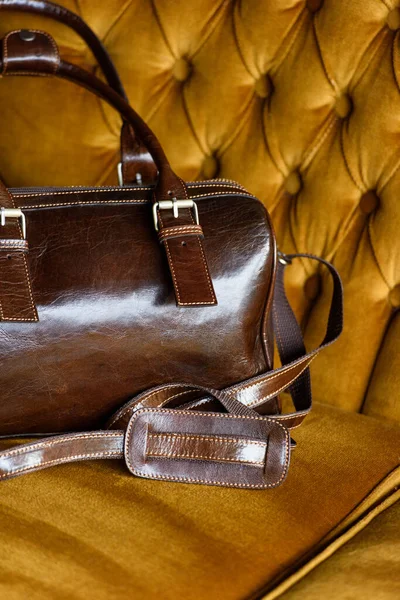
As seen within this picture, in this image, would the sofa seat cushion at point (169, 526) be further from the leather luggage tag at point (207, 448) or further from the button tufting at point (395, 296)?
the button tufting at point (395, 296)

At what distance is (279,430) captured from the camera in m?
0.82

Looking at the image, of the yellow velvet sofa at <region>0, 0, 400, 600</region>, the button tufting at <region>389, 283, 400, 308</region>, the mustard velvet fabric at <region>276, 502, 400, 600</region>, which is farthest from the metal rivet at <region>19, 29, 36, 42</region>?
the mustard velvet fabric at <region>276, 502, 400, 600</region>

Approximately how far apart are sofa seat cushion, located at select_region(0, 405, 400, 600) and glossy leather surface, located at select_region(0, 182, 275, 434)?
0.09m

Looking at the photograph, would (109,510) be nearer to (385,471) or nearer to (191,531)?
(191,531)

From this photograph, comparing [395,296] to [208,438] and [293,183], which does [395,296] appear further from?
[208,438]

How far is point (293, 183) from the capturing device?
1.16m

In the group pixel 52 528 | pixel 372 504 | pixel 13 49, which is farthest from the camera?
pixel 13 49

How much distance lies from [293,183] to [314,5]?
0.89 feet

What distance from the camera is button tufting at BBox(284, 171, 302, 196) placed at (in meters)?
1.16

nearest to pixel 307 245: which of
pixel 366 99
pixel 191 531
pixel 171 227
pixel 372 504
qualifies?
pixel 366 99

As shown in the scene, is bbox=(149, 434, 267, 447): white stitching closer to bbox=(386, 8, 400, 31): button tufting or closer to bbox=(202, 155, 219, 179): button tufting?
bbox=(202, 155, 219, 179): button tufting

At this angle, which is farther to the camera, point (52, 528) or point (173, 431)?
point (173, 431)

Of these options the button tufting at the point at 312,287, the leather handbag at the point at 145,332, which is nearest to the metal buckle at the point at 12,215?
the leather handbag at the point at 145,332

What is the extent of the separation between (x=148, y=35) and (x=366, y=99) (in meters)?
0.39
